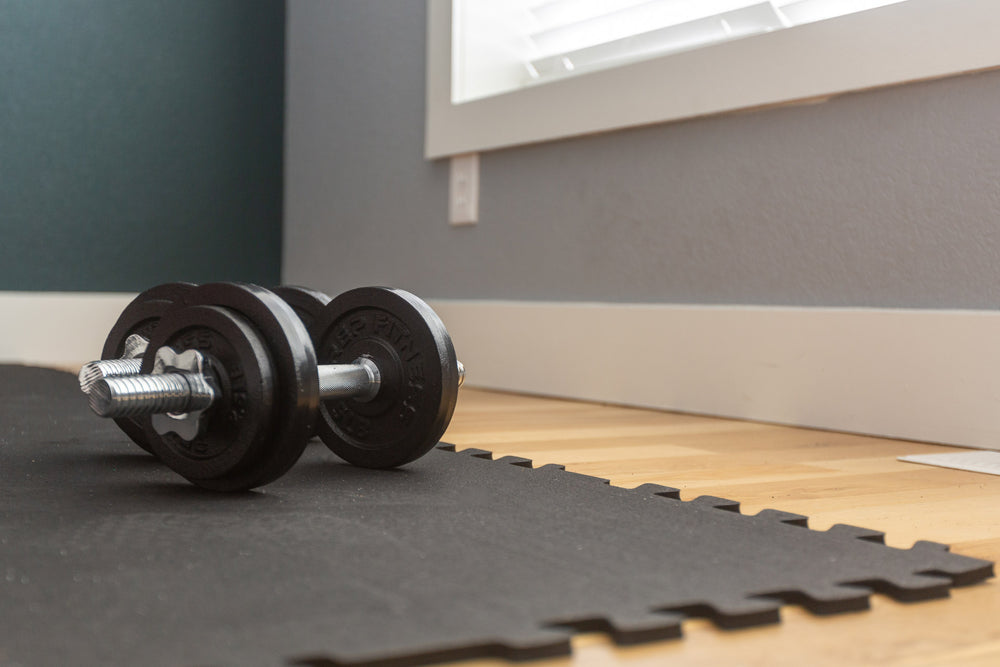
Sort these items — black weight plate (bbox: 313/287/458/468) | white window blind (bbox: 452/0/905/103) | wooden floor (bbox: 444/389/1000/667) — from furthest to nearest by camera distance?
white window blind (bbox: 452/0/905/103) → black weight plate (bbox: 313/287/458/468) → wooden floor (bbox: 444/389/1000/667)

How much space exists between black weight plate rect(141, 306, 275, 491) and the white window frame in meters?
1.03

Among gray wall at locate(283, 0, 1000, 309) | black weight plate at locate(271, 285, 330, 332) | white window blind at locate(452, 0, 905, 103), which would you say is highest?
white window blind at locate(452, 0, 905, 103)

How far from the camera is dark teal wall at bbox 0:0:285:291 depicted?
2.67 meters

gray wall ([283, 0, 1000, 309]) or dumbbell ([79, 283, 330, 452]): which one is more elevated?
gray wall ([283, 0, 1000, 309])

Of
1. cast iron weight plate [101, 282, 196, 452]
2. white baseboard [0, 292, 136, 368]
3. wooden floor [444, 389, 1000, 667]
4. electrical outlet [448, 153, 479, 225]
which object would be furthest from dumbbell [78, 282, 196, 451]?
white baseboard [0, 292, 136, 368]

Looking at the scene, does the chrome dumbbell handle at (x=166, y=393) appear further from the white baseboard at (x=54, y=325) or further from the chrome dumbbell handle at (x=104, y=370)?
the white baseboard at (x=54, y=325)

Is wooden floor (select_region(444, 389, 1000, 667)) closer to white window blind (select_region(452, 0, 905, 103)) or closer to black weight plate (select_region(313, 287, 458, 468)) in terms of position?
black weight plate (select_region(313, 287, 458, 468))

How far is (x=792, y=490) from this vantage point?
1.01m

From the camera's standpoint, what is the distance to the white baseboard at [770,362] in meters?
1.37

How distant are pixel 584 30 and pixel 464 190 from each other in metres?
0.48

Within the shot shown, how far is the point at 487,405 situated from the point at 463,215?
0.63 m

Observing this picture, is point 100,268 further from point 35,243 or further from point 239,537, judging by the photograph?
point 239,537

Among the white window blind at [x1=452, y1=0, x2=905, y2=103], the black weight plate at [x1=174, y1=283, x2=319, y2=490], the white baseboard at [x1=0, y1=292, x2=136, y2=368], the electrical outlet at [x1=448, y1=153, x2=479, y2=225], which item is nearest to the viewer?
the black weight plate at [x1=174, y1=283, x2=319, y2=490]

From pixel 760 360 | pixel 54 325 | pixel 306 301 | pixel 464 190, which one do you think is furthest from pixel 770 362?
pixel 54 325
